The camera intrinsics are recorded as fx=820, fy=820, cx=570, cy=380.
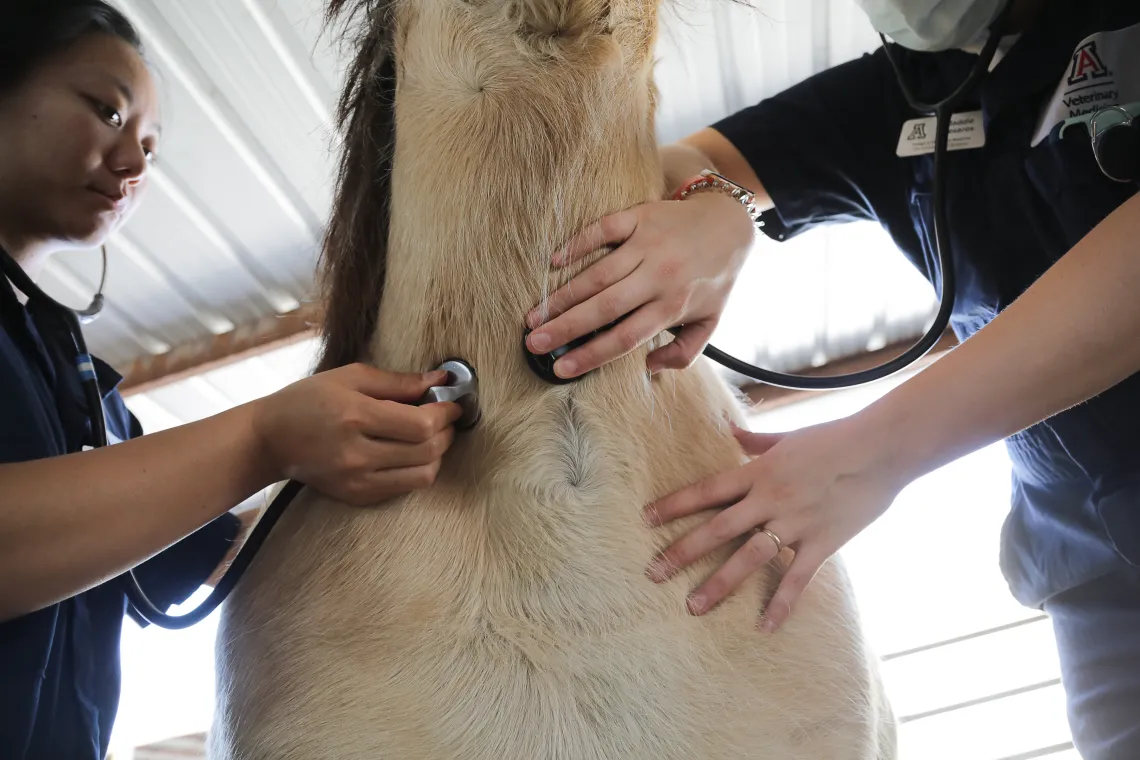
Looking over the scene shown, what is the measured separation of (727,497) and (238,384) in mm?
3423

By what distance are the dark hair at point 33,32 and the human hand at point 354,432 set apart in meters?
0.77

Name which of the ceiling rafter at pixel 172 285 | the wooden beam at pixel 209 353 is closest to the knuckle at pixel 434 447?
the ceiling rafter at pixel 172 285

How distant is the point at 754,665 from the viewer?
767 mm

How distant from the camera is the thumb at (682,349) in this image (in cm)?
89

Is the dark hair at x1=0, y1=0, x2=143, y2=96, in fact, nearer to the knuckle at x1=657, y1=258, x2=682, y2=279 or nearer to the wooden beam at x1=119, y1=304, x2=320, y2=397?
the knuckle at x1=657, y1=258, x2=682, y2=279

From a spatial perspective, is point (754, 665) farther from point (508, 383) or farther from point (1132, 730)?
point (1132, 730)

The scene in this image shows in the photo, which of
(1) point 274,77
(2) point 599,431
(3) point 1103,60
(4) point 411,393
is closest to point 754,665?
(2) point 599,431

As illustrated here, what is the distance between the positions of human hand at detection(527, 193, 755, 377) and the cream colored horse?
0.02 m

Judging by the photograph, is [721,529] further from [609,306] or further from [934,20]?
[934,20]

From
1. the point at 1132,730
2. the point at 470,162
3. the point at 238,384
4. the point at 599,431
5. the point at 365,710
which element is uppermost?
the point at 470,162

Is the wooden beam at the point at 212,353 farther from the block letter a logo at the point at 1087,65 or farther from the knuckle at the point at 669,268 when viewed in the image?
the knuckle at the point at 669,268

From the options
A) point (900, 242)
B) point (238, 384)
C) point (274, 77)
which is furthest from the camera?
point (238, 384)

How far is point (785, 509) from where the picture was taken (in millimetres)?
792

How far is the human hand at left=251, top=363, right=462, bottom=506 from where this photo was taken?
0.75 meters
